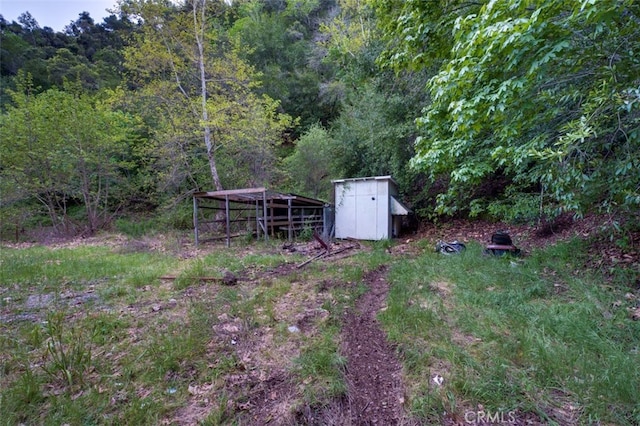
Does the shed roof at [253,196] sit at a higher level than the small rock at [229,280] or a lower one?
higher

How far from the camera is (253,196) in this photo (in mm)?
8703

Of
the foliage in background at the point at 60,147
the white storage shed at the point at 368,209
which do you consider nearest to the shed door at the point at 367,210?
the white storage shed at the point at 368,209

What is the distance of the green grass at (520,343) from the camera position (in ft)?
5.68

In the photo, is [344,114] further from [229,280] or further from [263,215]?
[229,280]

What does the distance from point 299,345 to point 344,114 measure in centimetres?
1200

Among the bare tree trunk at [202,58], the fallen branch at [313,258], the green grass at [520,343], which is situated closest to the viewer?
the green grass at [520,343]

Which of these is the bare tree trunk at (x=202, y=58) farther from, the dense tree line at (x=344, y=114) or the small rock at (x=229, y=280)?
the small rock at (x=229, y=280)

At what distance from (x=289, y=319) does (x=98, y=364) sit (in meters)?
1.73

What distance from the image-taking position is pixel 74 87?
11336 mm

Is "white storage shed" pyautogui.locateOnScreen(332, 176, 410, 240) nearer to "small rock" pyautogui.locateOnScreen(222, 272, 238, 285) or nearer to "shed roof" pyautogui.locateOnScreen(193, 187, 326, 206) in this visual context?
"shed roof" pyautogui.locateOnScreen(193, 187, 326, 206)

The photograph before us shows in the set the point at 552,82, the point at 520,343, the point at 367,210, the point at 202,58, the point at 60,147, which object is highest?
the point at 202,58

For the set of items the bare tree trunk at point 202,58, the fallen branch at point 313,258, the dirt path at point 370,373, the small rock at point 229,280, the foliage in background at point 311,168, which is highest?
the bare tree trunk at point 202,58

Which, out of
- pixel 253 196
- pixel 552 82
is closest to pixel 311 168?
pixel 253 196

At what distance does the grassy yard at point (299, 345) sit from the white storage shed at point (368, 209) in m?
4.49
